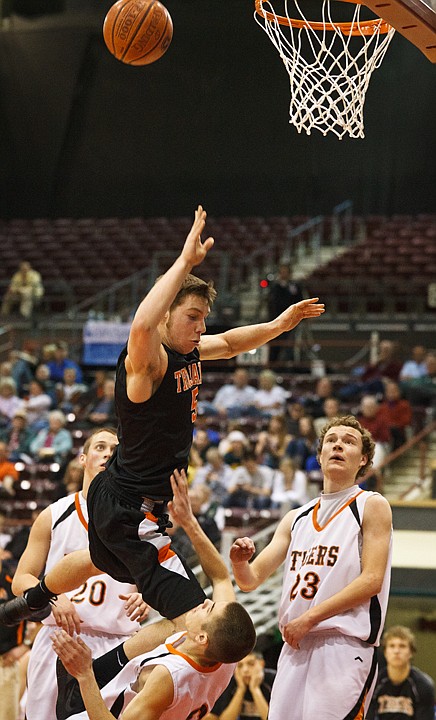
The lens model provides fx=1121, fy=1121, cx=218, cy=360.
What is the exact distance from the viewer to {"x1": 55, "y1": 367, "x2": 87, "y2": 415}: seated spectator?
51.5 ft

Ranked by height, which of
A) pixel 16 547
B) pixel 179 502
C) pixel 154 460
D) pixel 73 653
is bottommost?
pixel 16 547

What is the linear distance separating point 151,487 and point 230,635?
28.7 inches

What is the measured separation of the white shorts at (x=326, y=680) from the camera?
4.74m

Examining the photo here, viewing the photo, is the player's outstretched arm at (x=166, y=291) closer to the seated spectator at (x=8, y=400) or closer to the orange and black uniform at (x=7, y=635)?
the orange and black uniform at (x=7, y=635)

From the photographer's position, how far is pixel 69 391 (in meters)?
16.0

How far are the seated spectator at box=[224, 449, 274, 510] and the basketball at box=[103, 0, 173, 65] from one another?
655cm

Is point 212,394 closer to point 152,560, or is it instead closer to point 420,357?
point 420,357

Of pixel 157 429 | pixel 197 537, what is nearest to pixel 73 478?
pixel 157 429

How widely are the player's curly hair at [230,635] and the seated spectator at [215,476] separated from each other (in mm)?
7589

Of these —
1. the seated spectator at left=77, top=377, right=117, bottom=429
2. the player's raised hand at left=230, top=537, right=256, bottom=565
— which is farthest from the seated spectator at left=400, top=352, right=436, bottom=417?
the player's raised hand at left=230, top=537, right=256, bottom=565

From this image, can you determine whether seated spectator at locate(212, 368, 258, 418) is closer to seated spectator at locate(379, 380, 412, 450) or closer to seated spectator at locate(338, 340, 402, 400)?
seated spectator at locate(338, 340, 402, 400)

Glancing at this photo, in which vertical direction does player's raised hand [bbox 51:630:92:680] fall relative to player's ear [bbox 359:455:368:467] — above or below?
below

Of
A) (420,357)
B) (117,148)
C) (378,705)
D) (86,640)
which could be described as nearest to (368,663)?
(86,640)

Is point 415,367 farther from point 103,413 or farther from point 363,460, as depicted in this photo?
point 363,460
